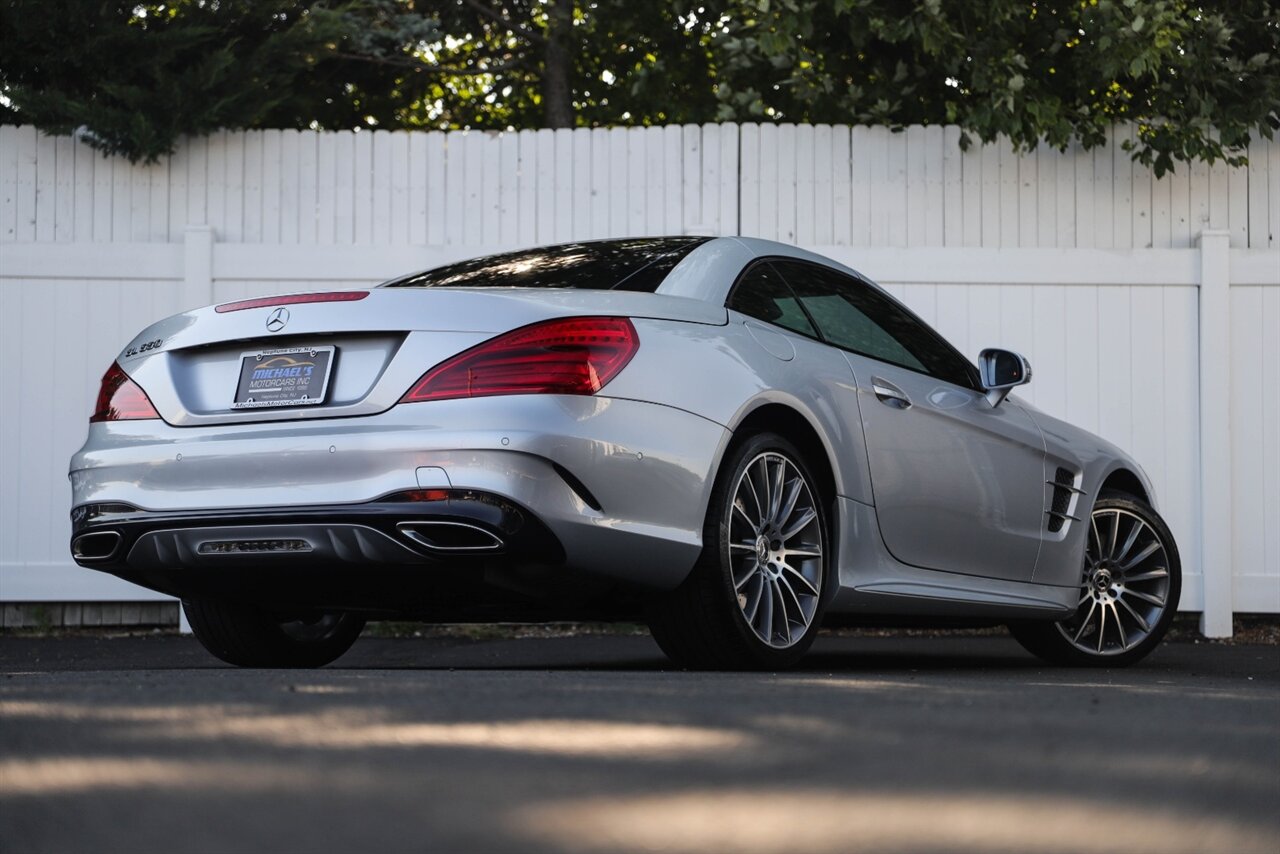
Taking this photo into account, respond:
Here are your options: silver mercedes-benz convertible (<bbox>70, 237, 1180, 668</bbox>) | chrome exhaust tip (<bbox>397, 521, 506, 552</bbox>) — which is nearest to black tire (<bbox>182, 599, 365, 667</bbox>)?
silver mercedes-benz convertible (<bbox>70, 237, 1180, 668</bbox>)

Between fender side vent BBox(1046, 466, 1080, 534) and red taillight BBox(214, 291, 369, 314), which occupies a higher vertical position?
red taillight BBox(214, 291, 369, 314)

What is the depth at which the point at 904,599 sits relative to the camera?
4.94m

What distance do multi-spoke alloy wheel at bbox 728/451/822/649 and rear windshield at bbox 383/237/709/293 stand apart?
62 cm

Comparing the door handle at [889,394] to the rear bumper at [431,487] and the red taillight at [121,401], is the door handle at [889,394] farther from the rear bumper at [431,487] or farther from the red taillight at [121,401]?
the red taillight at [121,401]

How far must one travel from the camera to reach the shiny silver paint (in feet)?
12.6

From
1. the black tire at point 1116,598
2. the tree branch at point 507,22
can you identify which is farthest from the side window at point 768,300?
the tree branch at point 507,22

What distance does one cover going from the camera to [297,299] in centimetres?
419

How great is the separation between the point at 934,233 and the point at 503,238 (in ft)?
7.52

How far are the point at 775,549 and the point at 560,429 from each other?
0.90m

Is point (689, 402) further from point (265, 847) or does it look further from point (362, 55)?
point (362, 55)

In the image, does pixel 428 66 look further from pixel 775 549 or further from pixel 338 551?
pixel 338 551

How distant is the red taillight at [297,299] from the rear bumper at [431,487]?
0.35 m

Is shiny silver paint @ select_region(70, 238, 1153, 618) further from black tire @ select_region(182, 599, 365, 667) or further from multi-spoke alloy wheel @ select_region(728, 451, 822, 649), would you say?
black tire @ select_region(182, 599, 365, 667)

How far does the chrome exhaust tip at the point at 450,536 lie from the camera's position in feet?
12.4
